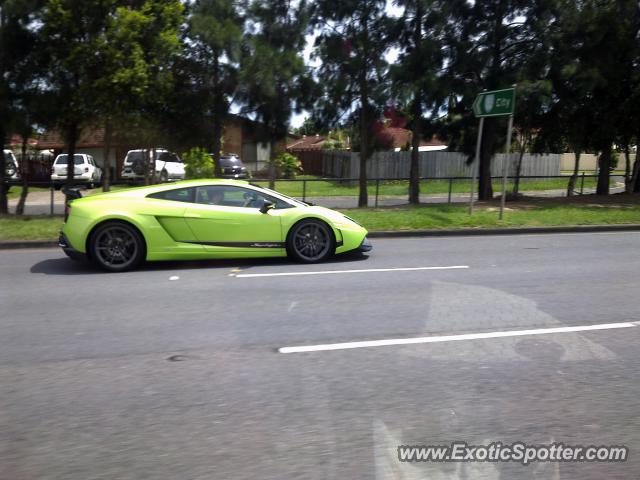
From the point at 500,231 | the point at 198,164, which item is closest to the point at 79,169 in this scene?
the point at 198,164

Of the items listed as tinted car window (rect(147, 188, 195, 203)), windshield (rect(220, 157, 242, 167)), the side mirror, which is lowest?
the side mirror

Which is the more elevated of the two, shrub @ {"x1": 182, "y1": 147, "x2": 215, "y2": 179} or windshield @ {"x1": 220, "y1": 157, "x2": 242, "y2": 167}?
windshield @ {"x1": 220, "y1": 157, "x2": 242, "y2": 167}

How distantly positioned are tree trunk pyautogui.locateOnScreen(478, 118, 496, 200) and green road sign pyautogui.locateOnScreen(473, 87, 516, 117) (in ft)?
14.4

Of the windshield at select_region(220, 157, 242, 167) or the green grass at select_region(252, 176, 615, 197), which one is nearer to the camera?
the green grass at select_region(252, 176, 615, 197)

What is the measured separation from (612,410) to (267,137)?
43.8 ft

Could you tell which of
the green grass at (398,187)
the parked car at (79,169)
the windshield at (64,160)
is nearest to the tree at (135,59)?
the green grass at (398,187)

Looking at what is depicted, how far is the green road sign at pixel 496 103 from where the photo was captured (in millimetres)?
13773

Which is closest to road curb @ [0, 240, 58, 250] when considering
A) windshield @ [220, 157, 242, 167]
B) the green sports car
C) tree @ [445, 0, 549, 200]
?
the green sports car

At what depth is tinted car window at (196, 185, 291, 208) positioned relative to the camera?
966cm

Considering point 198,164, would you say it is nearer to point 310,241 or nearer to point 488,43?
point 488,43

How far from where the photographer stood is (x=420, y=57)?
16.9 metres

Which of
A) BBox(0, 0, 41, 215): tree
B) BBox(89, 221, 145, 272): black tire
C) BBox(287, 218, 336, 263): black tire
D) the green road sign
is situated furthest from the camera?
BBox(0, 0, 41, 215): tree

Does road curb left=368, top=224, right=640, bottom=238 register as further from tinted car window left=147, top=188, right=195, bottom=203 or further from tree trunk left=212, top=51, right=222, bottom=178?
tree trunk left=212, top=51, right=222, bottom=178

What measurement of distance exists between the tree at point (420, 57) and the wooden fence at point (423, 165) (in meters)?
15.0
